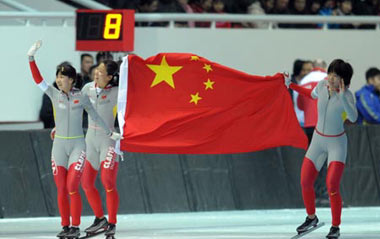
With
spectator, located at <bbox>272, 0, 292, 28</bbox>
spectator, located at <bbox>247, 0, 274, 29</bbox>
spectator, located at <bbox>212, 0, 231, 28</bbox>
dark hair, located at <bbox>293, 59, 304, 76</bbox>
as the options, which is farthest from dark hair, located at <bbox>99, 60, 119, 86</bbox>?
spectator, located at <bbox>272, 0, 292, 28</bbox>

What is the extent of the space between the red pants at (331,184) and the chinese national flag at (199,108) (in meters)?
0.80

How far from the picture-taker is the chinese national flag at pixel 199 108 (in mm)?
13633

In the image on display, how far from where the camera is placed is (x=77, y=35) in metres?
15.9

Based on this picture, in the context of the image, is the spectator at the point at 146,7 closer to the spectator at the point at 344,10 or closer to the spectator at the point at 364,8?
the spectator at the point at 344,10

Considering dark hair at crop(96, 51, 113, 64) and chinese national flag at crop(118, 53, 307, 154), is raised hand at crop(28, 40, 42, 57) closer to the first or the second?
chinese national flag at crop(118, 53, 307, 154)

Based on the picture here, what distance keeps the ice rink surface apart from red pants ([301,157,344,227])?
483mm

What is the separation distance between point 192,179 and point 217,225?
1.59 m

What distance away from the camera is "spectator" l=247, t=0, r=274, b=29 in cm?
1956

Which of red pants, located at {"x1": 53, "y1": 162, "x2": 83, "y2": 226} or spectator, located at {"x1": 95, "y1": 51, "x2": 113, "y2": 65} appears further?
spectator, located at {"x1": 95, "y1": 51, "x2": 113, "y2": 65}

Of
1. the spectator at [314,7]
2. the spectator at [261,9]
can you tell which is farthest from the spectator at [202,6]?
the spectator at [314,7]

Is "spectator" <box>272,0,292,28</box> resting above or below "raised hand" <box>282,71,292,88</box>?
above

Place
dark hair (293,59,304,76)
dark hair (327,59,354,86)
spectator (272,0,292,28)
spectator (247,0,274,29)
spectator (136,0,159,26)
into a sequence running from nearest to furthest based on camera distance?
dark hair (327,59,354,86)
dark hair (293,59,304,76)
spectator (136,0,159,26)
spectator (247,0,274,29)
spectator (272,0,292,28)

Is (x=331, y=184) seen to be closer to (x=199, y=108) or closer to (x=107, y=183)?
(x=199, y=108)

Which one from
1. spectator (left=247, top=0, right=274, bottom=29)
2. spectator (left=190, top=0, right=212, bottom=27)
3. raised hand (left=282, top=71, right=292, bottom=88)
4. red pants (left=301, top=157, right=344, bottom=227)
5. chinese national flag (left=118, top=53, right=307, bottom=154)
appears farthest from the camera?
spectator (left=247, top=0, right=274, bottom=29)
